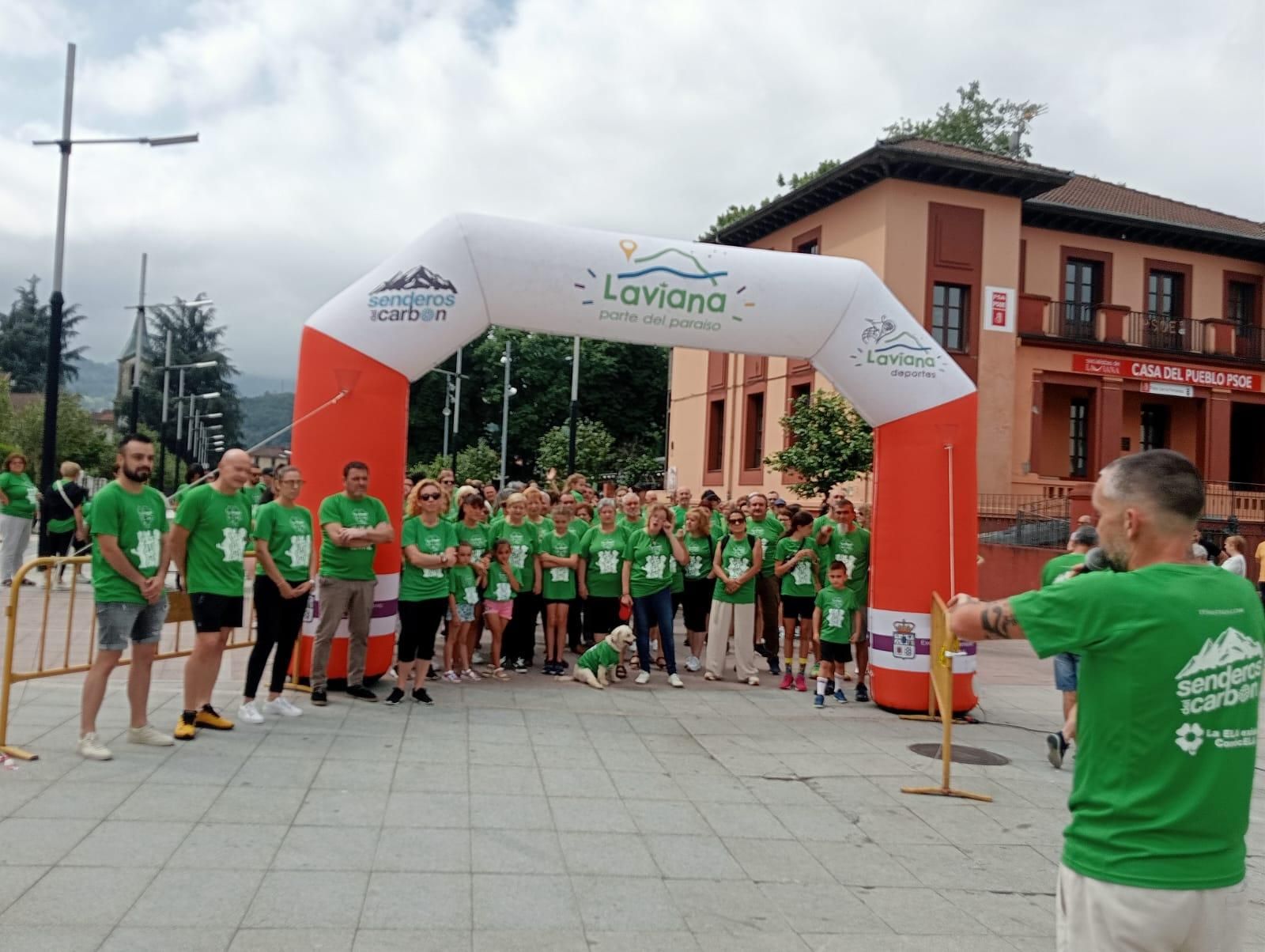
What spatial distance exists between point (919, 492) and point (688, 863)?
5.13 metres

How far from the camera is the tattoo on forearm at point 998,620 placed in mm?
2594

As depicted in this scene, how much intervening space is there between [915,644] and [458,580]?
13.7ft

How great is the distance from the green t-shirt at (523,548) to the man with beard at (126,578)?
408 cm

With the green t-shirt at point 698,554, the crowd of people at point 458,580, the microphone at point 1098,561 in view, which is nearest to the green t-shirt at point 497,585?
the crowd of people at point 458,580

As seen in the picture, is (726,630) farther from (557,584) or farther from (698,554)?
(557,584)

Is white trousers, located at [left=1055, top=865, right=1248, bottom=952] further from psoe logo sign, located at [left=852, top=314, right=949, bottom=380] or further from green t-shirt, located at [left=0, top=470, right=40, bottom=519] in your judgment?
green t-shirt, located at [left=0, top=470, right=40, bottom=519]

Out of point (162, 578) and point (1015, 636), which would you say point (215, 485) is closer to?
point (162, 578)

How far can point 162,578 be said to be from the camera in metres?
6.57

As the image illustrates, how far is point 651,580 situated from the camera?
10.6 m

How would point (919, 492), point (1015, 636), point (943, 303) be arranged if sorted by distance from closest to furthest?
point (1015, 636) < point (919, 492) < point (943, 303)

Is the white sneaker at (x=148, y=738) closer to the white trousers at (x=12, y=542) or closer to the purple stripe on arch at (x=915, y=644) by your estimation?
the purple stripe on arch at (x=915, y=644)

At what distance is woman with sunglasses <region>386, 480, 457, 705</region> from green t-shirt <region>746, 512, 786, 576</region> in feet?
12.1

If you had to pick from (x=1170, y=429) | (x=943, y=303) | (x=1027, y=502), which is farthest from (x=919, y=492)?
(x=1170, y=429)

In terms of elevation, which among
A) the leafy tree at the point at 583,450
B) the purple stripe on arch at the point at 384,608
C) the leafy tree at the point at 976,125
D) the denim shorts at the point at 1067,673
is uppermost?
the leafy tree at the point at 976,125
